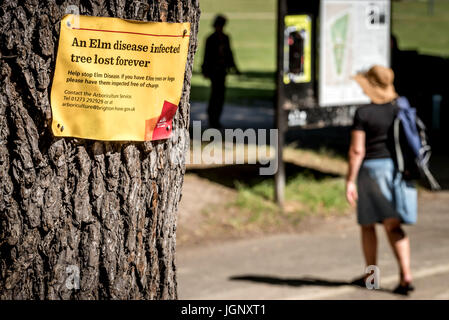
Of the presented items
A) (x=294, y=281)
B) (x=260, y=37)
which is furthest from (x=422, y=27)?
(x=294, y=281)

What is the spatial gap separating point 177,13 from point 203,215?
18.1ft

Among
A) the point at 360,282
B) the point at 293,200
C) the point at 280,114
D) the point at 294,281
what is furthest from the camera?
the point at 293,200

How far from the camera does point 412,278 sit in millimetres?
6656

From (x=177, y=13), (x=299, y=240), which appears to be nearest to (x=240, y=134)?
(x=299, y=240)

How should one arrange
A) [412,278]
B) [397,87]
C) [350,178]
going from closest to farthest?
[350,178]
[412,278]
[397,87]

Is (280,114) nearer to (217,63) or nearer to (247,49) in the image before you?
(217,63)

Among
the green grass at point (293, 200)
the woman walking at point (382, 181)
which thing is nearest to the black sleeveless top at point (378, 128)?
the woman walking at point (382, 181)

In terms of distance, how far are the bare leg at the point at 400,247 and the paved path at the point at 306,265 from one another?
0.63 feet

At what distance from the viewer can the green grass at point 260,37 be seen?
20.3 meters

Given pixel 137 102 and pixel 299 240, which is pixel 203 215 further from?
pixel 137 102

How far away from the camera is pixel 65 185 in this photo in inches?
116

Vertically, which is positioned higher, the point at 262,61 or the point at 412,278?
the point at 262,61

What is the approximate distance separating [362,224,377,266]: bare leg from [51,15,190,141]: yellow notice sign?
3.63 metres

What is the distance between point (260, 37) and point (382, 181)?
32698mm
